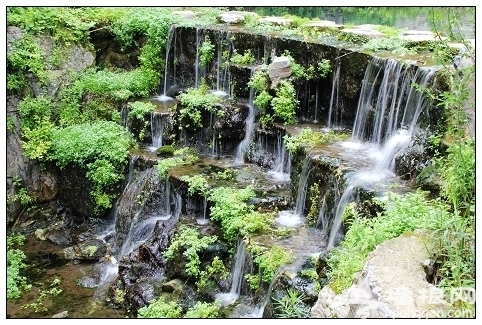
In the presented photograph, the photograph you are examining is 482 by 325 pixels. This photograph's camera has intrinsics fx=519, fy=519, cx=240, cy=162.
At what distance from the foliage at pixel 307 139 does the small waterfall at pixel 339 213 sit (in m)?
1.57

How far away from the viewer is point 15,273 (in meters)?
8.80

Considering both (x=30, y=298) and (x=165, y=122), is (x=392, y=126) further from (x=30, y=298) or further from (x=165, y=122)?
(x=30, y=298)

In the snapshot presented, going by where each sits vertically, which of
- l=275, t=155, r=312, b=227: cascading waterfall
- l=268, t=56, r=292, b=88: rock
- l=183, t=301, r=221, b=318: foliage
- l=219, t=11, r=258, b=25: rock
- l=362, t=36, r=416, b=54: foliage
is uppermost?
l=219, t=11, r=258, b=25: rock

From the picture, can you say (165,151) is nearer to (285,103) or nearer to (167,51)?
(285,103)

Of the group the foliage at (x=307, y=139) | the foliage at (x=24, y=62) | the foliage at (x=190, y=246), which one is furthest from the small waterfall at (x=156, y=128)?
the foliage at (x=190, y=246)

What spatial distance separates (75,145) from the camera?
1067 cm

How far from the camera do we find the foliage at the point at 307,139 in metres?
9.23

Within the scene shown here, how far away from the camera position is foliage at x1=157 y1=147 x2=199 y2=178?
9.87 meters

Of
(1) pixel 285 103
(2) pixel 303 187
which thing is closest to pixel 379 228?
(2) pixel 303 187

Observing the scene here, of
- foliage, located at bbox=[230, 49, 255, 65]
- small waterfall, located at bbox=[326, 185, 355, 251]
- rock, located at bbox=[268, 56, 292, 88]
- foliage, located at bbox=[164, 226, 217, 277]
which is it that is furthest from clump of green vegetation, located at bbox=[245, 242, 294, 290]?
foliage, located at bbox=[230, 49, 255, 65]

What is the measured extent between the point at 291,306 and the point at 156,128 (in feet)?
19.6

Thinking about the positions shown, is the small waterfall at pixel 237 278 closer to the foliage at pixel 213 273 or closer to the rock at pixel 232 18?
the foliage at pixel 213 273

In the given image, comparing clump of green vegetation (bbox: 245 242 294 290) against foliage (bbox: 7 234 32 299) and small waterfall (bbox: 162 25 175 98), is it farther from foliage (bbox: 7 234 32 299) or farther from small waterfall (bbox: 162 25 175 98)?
small waterfall (bbox: 162 25 175 98)

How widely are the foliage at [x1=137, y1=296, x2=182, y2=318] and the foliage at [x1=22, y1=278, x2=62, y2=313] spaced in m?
1.75
